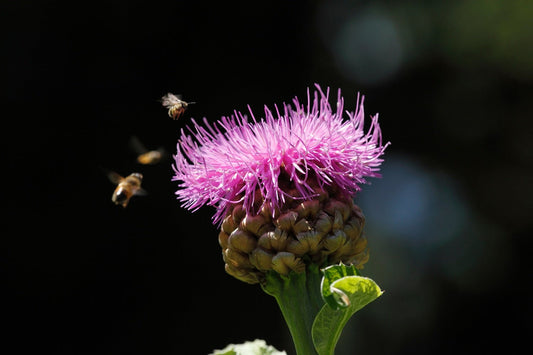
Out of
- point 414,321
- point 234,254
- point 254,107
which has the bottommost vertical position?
point 234,254

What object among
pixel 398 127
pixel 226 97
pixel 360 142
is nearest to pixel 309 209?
pixel 360 142

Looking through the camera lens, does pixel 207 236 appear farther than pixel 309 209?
Yes

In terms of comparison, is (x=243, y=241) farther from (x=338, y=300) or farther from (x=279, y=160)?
(x=338, y=300)

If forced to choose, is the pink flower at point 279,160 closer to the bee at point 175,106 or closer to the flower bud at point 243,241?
the flower bud at point 243,241

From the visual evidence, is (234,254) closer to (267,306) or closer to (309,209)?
(309,209)

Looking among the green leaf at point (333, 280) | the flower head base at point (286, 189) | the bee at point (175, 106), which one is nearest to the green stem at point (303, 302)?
the flower head base at point (286, 189)

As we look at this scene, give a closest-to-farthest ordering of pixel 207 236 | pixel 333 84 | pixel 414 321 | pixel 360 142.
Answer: pixel 360 142, pixel 207 236, pixel 414 321, pixel 333 84
